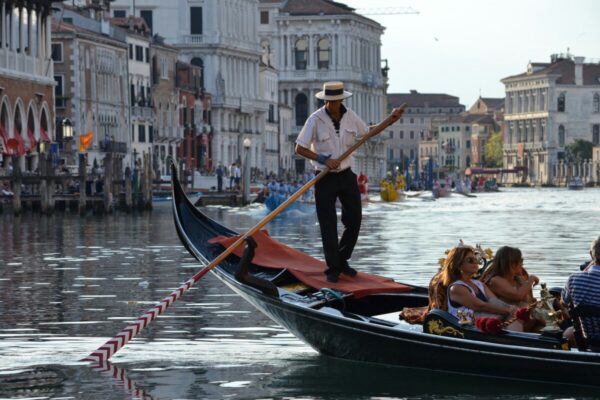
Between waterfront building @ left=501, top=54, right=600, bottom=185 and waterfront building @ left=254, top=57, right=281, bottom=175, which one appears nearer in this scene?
waterfront building @ left=254, top=57, right=281, bottom=175

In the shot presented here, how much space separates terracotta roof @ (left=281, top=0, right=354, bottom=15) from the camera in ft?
418

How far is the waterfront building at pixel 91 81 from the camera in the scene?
64375 millimetres

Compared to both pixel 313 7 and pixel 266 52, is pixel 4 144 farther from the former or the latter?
pixel 313 7

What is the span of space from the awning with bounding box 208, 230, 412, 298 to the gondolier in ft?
0.38

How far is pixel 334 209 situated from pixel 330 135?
54 centimetres

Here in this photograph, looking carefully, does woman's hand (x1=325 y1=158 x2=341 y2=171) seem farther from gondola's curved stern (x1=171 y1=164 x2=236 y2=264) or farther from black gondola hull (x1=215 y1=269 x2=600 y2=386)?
gondola's curved stern (x1=171 y1=164 x2=236 y2=264)

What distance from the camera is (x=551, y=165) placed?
162875mm

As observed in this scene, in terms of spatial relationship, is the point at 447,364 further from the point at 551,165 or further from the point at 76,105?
the point at 551,165

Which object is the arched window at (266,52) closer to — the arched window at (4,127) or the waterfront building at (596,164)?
the waterfront building at (596,164)

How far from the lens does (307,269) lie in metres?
13.8

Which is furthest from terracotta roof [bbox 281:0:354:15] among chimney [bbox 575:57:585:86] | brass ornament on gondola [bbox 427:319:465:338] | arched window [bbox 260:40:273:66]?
brass ornament on gondola [bbox 427:319:465:338]

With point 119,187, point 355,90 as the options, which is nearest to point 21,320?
point 119,187

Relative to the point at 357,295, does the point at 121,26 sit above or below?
above

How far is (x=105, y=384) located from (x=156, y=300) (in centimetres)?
558
